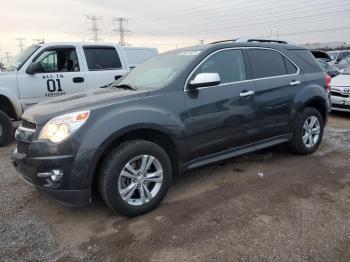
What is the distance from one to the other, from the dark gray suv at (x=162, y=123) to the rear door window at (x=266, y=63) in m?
0.01

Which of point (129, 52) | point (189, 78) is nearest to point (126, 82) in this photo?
point (189, 78)

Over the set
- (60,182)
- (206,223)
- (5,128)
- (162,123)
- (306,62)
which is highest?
(306,62)

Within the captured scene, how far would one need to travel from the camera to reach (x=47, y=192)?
122 inches

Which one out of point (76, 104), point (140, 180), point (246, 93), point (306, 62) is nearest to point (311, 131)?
point (306, 62)

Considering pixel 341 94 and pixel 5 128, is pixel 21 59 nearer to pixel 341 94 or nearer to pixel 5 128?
pixel 5 128

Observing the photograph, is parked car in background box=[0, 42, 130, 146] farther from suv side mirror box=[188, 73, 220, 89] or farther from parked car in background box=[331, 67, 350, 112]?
parked car in background box=[331, 67, 350, 112]

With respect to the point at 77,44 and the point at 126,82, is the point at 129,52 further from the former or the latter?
the point at 126,82

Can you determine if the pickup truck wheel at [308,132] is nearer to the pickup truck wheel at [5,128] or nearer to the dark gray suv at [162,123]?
the dark gray suv at [162,123]

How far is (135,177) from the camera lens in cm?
330

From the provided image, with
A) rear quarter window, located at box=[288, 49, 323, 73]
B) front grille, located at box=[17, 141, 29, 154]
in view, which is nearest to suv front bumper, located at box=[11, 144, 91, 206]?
front grille, located at box=[17, 141, 29, 154]

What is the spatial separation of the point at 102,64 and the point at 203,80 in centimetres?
429

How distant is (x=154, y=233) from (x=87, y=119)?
1207 mm

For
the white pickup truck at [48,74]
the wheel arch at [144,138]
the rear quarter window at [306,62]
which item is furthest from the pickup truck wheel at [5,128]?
the rear quarter window at [306,62]

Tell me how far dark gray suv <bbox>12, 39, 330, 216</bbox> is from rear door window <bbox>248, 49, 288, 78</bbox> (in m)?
0.01
